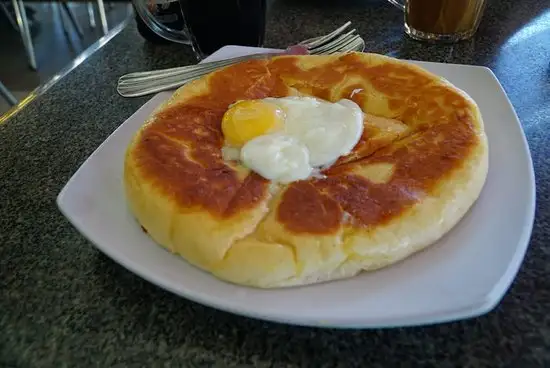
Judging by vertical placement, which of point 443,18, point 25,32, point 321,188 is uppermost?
point 321,188

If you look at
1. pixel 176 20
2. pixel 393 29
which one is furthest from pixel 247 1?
pixel 393 29

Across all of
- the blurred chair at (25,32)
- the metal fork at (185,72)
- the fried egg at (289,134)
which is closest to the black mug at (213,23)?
the metal fork at (185,72)

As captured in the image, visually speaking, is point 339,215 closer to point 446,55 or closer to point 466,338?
point 466,338

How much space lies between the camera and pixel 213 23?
A: 1.29m

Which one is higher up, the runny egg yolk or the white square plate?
the runny egg yolk

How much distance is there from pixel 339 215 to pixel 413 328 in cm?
16

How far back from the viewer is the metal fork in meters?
1.14

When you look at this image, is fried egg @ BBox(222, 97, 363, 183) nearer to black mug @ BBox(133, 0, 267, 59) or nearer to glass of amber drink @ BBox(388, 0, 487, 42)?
black mug @ BBox(133, 0, 267, 59)

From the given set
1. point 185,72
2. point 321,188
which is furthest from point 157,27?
point 321,188

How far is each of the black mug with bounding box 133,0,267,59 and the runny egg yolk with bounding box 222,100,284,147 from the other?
1.57ft

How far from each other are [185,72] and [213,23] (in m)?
0.21

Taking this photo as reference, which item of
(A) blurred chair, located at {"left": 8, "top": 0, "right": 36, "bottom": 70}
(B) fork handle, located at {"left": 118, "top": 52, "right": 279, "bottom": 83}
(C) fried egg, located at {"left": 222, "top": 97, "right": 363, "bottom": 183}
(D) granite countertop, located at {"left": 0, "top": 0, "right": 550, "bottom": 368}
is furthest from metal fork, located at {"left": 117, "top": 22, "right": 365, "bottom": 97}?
(A) blurred chair, located at {"left": 8, "top": 0, "right": 36, "bottom": 70}

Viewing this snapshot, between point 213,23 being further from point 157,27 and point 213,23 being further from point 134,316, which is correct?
point 134,316

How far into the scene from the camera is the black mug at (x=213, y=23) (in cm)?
127
